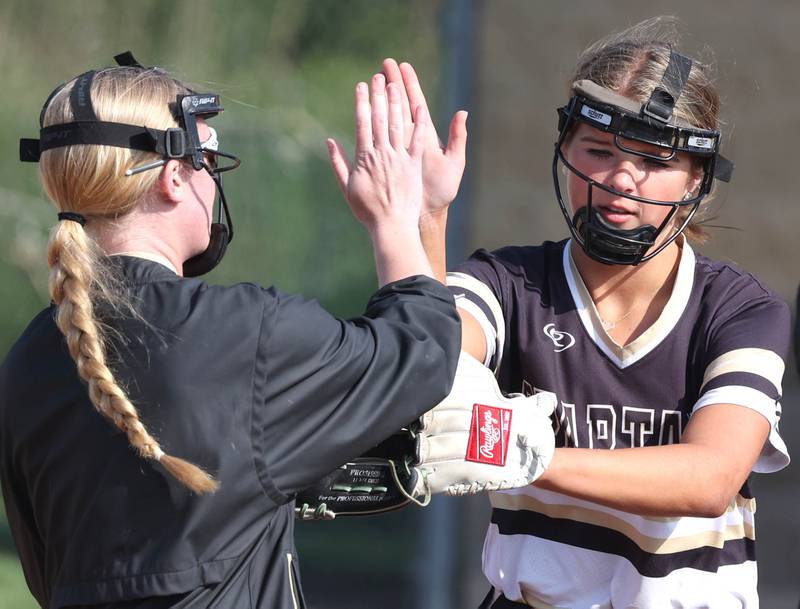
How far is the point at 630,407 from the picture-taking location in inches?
91.5


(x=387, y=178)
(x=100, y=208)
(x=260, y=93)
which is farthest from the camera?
(x=260, y=93)

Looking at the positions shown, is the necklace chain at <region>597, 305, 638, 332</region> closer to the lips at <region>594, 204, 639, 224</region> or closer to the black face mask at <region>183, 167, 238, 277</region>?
the lips at <region>594, 204, 639, 224</region>

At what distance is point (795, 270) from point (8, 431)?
11.9 feet

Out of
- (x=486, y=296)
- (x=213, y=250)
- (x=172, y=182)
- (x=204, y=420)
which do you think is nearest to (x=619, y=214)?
(x=486, y=296)

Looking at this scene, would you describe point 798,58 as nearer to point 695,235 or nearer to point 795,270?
point 795,270

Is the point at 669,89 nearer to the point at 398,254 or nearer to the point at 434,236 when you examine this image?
the point at 434,236

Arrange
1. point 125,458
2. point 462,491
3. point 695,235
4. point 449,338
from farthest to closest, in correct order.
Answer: point 695,235, point 462,491, point 449,338, point 125,458

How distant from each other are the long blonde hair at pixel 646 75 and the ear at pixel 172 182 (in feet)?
3.21

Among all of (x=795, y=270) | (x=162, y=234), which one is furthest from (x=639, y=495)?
(x=795, y=270)

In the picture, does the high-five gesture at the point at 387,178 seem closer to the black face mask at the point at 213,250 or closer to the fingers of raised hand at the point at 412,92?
the fingers of raised hand at the point at 412,92

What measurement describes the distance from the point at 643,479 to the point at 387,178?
715 mm

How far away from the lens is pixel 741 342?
7.32 ft

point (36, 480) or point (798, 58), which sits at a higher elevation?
point (798, 58)

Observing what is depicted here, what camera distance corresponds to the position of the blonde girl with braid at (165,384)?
5.63 feet
